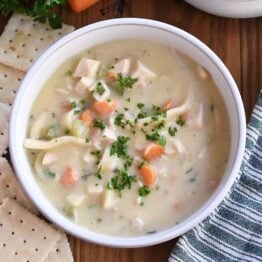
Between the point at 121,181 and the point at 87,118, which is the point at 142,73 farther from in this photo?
the point at 121,181

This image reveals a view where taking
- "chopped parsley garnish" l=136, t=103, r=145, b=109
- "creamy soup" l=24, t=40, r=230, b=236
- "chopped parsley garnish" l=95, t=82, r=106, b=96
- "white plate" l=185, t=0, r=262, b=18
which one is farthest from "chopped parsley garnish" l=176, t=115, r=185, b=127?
"white plate" l=185, t=0, r=262, b=18

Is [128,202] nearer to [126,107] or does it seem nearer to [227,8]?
[126,107]

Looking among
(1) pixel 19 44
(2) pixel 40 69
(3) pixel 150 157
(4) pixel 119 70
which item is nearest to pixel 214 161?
(3) pixel 150 157

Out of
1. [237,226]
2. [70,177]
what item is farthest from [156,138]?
[237,226]

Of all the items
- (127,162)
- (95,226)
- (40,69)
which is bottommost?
(95,226)

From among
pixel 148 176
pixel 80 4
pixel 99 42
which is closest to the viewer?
pixel 148 176

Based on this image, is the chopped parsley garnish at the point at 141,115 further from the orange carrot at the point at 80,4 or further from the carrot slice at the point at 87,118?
the orange carrot at the point at 80,4
